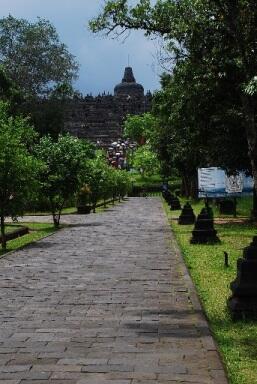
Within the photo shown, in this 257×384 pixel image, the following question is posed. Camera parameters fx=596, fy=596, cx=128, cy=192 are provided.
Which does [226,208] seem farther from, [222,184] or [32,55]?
[32,55]

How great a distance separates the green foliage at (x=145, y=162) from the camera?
79.5 m

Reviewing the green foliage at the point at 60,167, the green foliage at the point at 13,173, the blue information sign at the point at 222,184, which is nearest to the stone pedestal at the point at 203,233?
the green foliage at the point at 13,173

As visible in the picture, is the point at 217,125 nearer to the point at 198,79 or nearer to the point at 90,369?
the point at 198,79

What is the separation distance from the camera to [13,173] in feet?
52.4

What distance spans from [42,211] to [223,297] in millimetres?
29190

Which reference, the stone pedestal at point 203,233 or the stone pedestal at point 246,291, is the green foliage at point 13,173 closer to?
the stone pedestal at point 203,233

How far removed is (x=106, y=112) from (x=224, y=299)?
10649cm

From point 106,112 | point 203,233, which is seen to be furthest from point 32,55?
point 106,112

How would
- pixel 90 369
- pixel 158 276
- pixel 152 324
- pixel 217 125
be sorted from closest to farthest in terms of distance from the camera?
pixel 90 369 < pixel 152 324 < pixel 158 276 < pixel 217 125

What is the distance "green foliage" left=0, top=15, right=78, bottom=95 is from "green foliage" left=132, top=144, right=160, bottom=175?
2956cm

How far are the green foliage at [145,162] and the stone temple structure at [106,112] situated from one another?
73.8 feet

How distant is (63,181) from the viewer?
910 inches

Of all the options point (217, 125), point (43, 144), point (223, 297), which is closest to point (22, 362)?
point (223, 297)

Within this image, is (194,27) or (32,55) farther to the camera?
→ (32,55)
